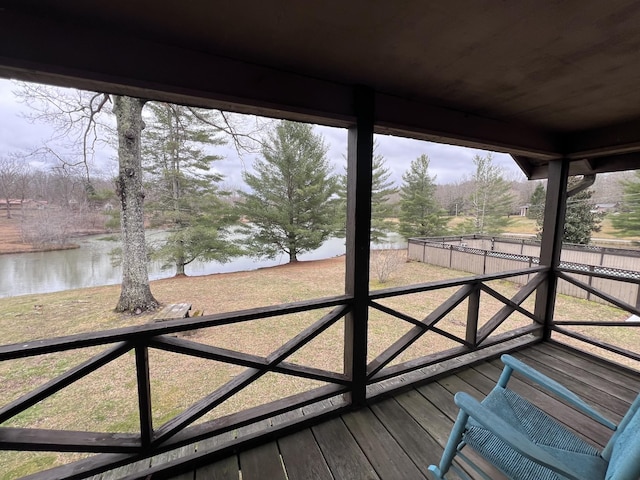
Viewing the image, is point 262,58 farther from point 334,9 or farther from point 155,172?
point 155,172

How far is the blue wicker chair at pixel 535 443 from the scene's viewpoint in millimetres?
885

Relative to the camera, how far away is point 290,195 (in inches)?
419

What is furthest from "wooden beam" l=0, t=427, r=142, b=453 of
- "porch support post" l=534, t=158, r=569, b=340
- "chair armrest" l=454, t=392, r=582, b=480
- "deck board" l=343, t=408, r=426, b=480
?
"porch support post" l=534, t=158, r=569, b=340

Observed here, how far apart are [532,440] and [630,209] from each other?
45.7ft

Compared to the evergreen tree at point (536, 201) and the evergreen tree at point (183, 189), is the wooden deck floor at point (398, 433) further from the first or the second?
the evergreen tree at point (536, 201)

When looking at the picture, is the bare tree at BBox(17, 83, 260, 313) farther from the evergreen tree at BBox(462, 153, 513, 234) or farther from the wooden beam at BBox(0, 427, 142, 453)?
the evergreen tree at BBox(462, 153, 513, 234)

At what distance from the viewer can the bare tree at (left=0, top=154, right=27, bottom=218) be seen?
3920 mm

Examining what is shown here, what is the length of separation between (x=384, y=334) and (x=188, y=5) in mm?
5010

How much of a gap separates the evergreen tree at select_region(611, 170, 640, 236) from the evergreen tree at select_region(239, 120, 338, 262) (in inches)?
431

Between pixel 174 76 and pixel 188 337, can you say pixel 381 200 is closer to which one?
pixel 188 337

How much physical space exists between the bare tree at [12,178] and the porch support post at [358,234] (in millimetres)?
5125

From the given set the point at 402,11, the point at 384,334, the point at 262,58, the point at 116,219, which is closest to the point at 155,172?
the point at 116,219

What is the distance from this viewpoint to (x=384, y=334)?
4.95 metres

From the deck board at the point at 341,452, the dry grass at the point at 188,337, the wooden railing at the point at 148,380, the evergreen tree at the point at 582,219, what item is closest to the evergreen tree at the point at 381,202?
the dry grass at the point at 188,337
